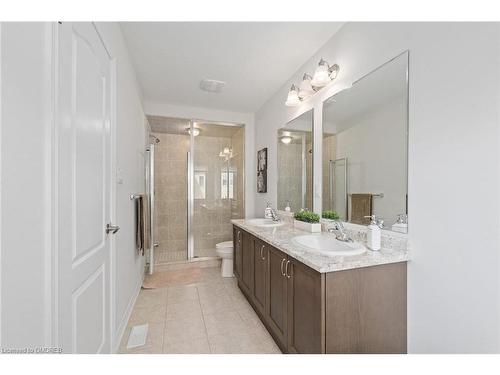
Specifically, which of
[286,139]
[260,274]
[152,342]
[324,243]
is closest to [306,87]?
[286,139]

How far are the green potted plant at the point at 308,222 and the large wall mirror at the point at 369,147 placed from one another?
15 centimetres

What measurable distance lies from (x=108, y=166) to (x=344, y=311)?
166 centimetres

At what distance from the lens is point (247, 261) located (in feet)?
7.56

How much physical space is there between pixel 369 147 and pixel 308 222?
0.84 metres

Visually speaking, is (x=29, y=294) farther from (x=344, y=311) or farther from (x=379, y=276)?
(x=379, y=276)

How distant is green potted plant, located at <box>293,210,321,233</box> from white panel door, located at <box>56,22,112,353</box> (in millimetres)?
1589

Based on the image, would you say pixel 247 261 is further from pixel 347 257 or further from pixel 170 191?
pixel 170 191

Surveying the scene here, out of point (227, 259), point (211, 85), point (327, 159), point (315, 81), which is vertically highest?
point (211, 85)

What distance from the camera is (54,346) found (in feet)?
2.70

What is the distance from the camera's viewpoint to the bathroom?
2.51ft

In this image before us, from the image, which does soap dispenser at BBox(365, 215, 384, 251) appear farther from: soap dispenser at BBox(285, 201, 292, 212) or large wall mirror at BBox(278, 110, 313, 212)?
soap dispenser at BBox(285, 201, 292, 212)

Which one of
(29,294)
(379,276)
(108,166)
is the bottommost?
(379,276)

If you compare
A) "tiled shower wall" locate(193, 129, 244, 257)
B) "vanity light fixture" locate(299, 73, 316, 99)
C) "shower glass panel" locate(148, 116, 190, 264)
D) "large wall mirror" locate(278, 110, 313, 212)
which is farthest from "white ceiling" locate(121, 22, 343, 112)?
"shower glass panel" locate(148, 116, 190, 264)
